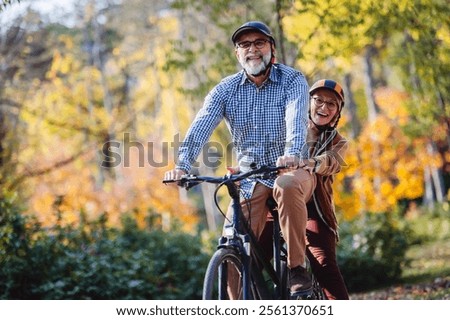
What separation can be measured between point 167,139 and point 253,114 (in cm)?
2256

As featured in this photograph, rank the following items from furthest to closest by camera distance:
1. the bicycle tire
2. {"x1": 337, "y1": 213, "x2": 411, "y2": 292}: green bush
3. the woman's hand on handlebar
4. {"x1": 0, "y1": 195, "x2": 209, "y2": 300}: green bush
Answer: {"x1": 337, "y1": 213, "x2": 411, "y2": 292}: green bush, {"x1": 0, "y1": 195, "x2": 209, "y2": 300}: green bush, the woman's hand on handlebar, the bicycle tire

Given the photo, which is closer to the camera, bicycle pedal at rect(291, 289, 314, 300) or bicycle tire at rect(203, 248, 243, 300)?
bicycle tire at rect(203, 248, 243, 300)

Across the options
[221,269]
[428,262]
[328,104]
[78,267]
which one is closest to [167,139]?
[428,262]

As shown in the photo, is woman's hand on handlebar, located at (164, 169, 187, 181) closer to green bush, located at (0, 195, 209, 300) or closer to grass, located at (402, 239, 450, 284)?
green bush, located at (0, 195, 209, 300)

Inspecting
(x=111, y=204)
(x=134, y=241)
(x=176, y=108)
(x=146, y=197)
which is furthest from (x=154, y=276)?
(x=176, y=108)

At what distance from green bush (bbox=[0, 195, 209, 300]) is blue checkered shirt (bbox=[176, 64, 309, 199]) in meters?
2.62

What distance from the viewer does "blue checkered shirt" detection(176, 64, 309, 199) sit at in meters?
3.99

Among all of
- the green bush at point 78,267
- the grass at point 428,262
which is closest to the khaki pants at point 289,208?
the green bush at point 78,267

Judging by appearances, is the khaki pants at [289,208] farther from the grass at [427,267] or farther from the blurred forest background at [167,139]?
the grass at [427,267]

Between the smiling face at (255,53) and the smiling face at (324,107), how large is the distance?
604 mm

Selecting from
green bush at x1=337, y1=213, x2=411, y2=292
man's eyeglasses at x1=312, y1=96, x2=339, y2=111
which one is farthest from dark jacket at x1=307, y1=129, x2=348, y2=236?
green bush at x1=337, y1=213, x2=411, y2=292

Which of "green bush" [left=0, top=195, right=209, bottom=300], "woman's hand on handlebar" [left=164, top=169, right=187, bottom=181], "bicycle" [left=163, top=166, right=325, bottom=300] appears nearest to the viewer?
"bicycle" [left=163, top=166, right=325, bottom=300]

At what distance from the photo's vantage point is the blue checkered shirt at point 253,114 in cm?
399

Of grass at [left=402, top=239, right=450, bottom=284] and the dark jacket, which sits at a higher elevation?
the dark jacket
